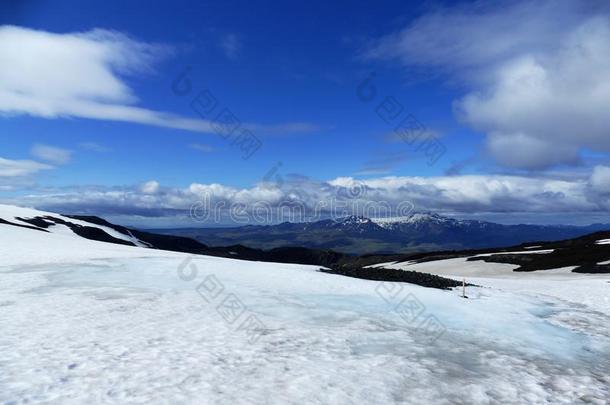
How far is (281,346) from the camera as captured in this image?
12789 mm

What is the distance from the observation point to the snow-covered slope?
927 centimetres

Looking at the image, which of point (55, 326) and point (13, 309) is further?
point (13, 309)

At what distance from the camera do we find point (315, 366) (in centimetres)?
1099

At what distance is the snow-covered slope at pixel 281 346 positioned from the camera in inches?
365

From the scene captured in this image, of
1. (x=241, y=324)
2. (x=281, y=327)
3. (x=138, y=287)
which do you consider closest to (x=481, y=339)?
(x=281, y=327)

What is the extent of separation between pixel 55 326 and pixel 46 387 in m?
5.76

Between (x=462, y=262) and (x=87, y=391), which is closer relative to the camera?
(x=87, y=391)

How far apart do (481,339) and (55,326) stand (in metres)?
14.7

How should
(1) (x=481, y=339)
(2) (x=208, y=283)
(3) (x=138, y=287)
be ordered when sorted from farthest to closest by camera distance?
(2) (x=208, y=283) → (3) (x=138, y=287) → (1) (x=481, y=339)

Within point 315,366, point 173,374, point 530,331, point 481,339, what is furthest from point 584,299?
point 173,374

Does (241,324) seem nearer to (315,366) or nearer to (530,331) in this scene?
(315,366)

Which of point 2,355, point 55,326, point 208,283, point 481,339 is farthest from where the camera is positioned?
point 208,283

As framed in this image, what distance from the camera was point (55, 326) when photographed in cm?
1380

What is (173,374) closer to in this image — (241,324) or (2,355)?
(2,355)
